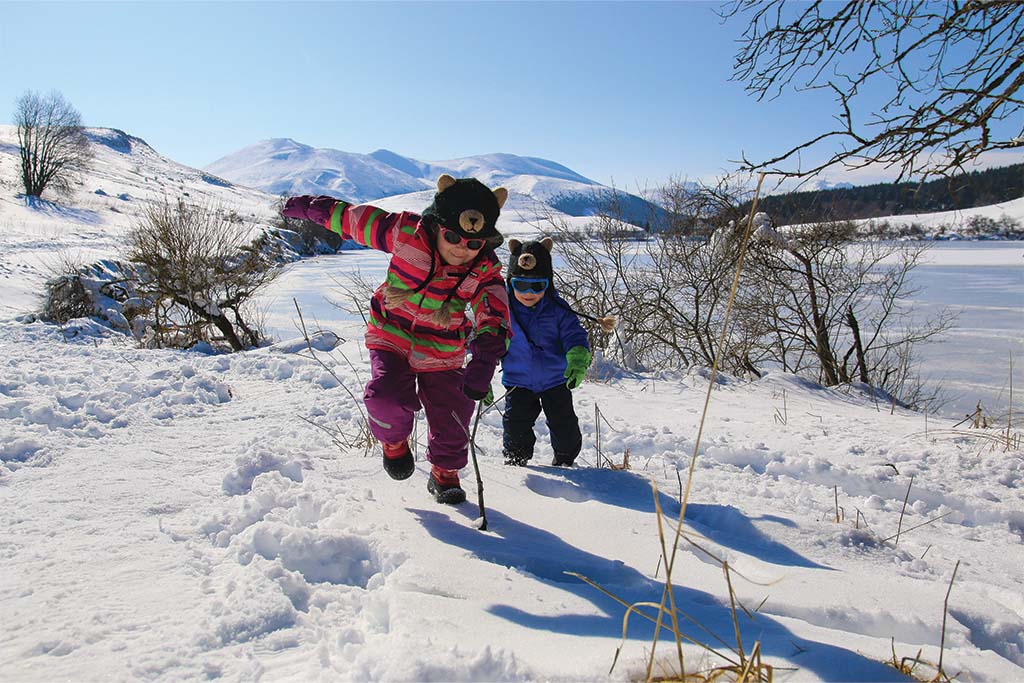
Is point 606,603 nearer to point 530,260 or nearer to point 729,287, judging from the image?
point 530,260

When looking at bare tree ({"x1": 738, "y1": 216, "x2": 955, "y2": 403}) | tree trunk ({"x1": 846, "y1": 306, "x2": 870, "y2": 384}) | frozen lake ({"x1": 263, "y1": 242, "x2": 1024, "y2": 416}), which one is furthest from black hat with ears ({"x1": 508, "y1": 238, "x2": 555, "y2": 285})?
tree trunk ({"x1": 846, "y1": 306, "x2": 870, "y2": 384})

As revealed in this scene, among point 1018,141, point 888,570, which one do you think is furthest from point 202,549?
point 1018,141

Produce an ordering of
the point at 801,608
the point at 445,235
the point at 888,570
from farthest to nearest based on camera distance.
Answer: the point at 445,235, the point at 888,570, the point at 801,608

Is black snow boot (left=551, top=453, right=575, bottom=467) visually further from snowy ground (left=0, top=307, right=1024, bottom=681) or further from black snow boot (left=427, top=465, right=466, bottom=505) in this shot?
black snow boot (left=427, top=465, right=466, bottom=505)

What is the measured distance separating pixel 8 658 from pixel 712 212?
9.94m

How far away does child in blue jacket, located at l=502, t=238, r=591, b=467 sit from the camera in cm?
311

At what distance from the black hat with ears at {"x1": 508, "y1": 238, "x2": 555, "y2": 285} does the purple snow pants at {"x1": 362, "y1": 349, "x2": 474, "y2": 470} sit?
0.89 m

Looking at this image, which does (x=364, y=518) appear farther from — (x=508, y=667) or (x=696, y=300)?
(x=696, y=300)

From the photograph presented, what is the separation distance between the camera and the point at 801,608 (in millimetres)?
1520

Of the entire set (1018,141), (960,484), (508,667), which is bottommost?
(960,484)

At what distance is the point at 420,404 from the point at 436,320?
0.36 metres

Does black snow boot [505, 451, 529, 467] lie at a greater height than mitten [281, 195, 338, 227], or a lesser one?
lesser

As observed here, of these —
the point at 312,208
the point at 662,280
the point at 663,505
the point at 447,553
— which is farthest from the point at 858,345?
the point at 447,553

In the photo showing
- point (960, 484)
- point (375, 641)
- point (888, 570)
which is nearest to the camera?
point (375, 641)
